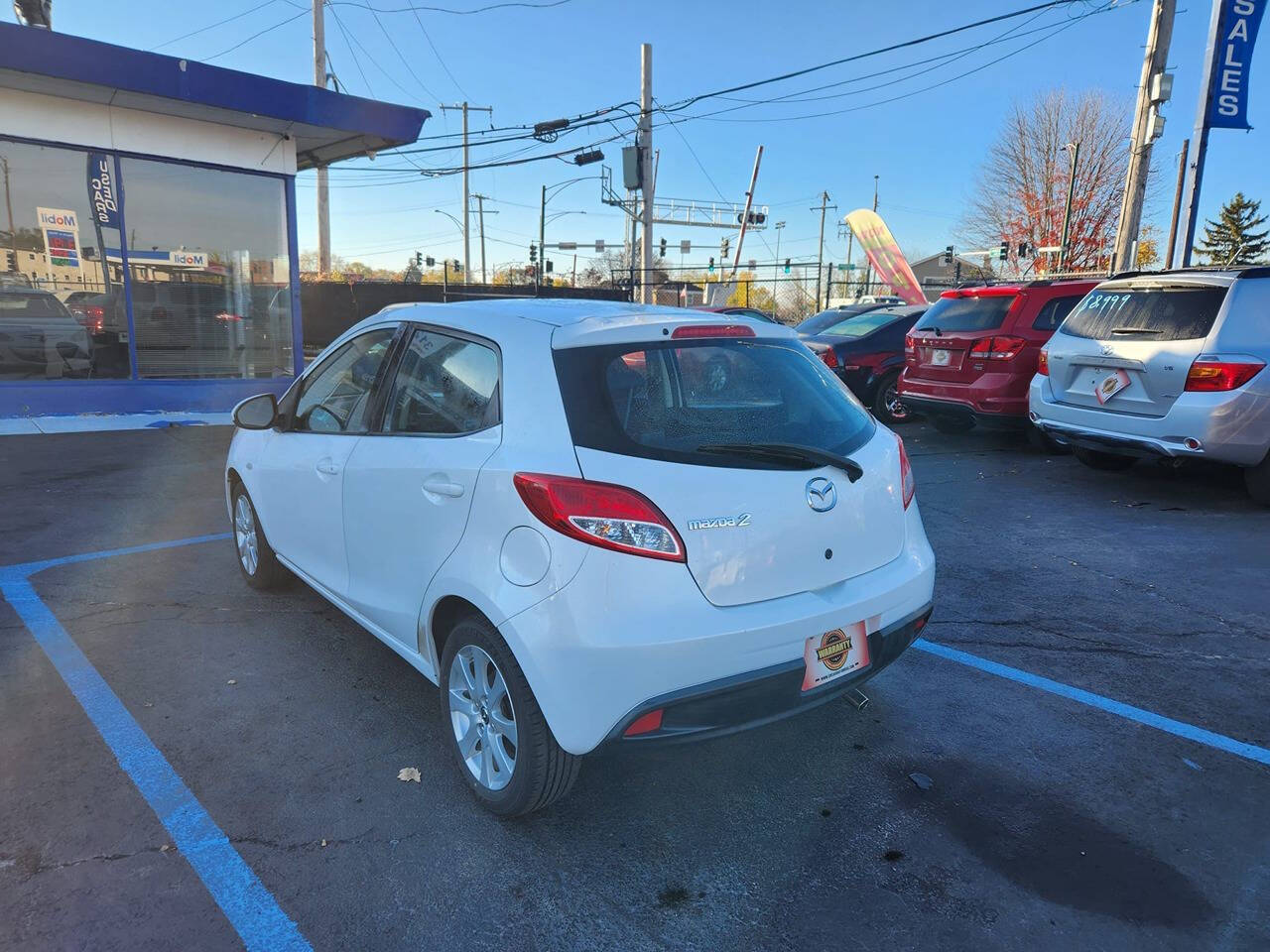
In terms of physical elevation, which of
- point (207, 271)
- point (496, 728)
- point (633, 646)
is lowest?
point (496, 728)

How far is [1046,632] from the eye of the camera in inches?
166

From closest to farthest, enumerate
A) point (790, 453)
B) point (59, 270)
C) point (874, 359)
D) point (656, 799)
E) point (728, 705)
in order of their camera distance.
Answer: point (728, 705) < point (790, 453) < point (656, 799) < point (874, 359) < point (59, 270)

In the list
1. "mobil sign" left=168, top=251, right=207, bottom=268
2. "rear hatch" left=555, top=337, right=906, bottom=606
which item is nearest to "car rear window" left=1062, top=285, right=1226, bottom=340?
"rear hatch" left=555, top=337, right=906, bottom=606

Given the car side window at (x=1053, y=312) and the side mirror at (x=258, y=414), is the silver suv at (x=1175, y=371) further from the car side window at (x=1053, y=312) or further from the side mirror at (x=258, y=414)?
the side mirror at (x=258, y=414)

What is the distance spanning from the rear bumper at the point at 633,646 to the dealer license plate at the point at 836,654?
3.5 inches

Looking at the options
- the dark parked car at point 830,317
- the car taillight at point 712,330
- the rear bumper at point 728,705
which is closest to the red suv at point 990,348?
the dark parked car at point 830,317

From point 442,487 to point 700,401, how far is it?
35.5 inches

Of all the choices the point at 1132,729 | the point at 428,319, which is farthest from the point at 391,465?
the point at 1132,729

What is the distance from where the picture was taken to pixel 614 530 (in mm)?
2293

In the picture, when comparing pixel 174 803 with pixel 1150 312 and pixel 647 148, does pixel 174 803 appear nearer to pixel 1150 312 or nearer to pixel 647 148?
pixel 1150 312

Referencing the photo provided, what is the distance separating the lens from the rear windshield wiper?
251 cm

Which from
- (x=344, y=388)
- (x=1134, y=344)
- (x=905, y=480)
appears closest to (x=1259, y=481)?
(x=1134, y=344)

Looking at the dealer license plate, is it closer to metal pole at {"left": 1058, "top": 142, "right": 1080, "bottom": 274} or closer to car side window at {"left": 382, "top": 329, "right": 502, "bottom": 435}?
car side window at {"left": 382, "top": 329, "right": 502, "bottom": 435}

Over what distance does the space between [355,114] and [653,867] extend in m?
11.3
